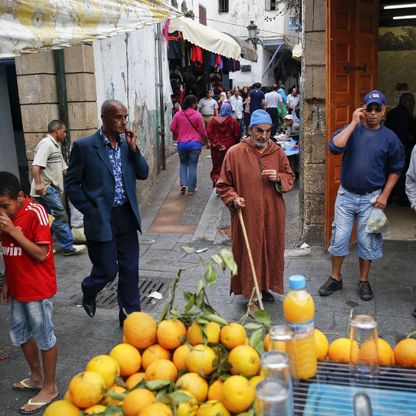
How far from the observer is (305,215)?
21.7 ft

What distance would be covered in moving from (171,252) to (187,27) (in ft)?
20.6

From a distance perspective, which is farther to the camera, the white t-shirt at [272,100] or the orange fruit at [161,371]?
the white t-shirt at [272,100]

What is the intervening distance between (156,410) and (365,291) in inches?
153

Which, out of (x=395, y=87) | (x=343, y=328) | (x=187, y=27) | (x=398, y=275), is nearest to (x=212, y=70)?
(x=187, y=27)

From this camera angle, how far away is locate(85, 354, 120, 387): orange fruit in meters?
1.94

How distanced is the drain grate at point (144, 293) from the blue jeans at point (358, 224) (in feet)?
6.22

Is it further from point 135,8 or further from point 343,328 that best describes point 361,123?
point 135,8

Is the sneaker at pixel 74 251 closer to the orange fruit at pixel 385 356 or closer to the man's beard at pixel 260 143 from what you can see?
the man's beard at pixel 260 143

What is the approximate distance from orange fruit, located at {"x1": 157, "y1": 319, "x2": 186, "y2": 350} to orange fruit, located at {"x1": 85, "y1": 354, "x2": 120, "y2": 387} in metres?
0.21

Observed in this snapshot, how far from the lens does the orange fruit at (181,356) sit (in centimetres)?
200

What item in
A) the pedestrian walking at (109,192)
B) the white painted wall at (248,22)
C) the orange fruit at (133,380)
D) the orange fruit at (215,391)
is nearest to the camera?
the orange fruit at (215,391)

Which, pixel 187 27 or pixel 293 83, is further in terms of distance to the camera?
pixel 293 83

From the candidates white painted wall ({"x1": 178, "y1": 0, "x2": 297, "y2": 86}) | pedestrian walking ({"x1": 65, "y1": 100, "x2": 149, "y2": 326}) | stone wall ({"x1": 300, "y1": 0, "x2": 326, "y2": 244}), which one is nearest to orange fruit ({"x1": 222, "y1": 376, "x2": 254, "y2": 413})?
pedestrian walking ({"x1": 65, "y1": 100, "x2": 149, "y2": 326})

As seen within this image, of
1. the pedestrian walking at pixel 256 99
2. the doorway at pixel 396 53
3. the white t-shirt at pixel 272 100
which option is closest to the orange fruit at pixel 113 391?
the doorway at pixel 396 53
